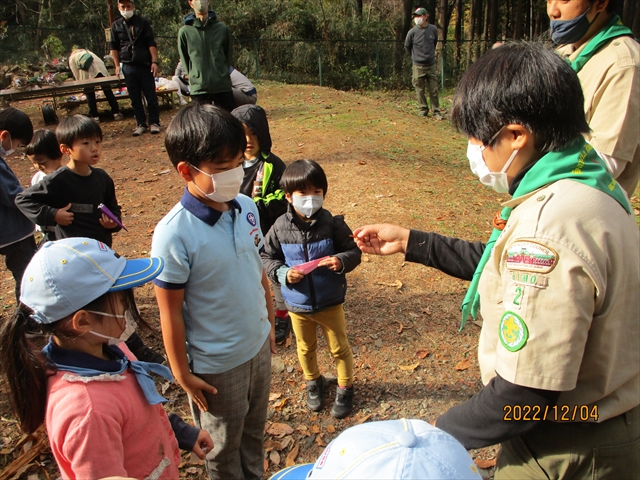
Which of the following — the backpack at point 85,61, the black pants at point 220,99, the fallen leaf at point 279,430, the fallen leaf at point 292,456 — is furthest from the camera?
the backpack at point 85,61

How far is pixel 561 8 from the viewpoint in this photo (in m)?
2.82

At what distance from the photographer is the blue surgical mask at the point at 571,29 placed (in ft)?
9.09

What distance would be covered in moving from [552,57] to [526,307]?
74cm

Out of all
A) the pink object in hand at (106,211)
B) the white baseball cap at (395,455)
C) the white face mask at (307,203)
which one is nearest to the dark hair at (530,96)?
the white baseball cap at (395,455)

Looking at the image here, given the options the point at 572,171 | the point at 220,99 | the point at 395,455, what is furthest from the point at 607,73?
the point at 220,99

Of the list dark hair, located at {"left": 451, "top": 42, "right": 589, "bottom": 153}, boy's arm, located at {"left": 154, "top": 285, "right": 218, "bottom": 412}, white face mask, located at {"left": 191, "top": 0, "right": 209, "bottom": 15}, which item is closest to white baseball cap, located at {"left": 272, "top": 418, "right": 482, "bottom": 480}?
dark hair, located at {"left": 451, "top": 42, "right": 589, "bottom": 153}

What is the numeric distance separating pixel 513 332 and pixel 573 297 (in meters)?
0.18

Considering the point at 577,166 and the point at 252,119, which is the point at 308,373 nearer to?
the point at 252,119

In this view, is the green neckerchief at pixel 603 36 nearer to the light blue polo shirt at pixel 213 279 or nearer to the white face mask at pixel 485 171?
the white face mask at pixel 485 171

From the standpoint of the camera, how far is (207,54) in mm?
7797

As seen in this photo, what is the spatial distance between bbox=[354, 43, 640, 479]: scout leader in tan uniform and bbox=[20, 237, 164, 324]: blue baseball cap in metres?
1.27

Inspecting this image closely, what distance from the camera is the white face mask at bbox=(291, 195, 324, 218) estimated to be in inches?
122

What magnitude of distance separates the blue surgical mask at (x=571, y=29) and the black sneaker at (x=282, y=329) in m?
2.93

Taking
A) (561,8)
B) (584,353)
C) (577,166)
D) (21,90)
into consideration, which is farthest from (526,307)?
(21,90)
